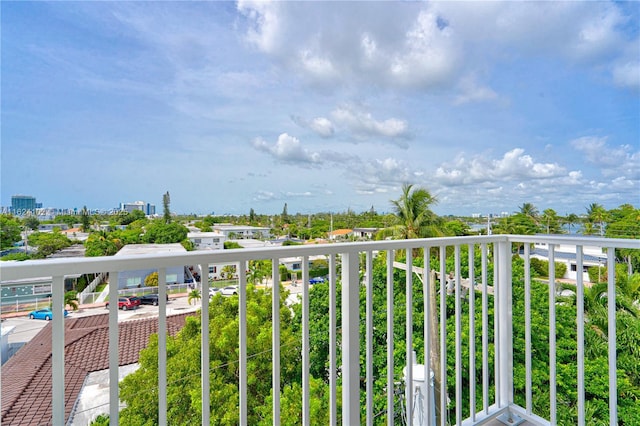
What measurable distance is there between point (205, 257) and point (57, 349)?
1.51 feet

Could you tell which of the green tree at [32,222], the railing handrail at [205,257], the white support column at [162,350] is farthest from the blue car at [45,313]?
the green tree at [32,222]

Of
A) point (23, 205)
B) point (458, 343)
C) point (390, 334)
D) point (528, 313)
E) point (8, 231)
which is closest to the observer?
point (390, 334)

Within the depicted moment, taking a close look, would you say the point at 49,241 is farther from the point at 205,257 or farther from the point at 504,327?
the point at 504,327

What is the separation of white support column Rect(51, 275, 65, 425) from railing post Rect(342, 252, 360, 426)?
0.96 m

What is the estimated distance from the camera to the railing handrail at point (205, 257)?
35.9 inches

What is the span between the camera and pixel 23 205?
165 inches

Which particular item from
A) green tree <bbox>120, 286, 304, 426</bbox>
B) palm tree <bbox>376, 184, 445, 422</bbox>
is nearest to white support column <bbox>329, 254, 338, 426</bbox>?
green tree <bbox>120, 286, 304, 426</bbox>

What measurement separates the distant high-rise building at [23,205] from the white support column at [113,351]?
145 inches

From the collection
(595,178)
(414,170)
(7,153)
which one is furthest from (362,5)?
(595,178)

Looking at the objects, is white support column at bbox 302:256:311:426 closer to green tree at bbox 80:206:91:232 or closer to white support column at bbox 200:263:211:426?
white support column at bbox 200:263:211:426

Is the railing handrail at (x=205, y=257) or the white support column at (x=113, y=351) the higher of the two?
the railing handrail at (x=205, y=257)

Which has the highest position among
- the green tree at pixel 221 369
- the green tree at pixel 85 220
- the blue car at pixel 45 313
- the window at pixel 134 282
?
the green tree at pixel 85 220

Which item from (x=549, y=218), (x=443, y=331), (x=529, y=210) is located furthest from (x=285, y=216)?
(x=529, y=210)

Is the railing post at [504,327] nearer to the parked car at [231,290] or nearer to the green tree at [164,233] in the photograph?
the parked car at [231,290]
